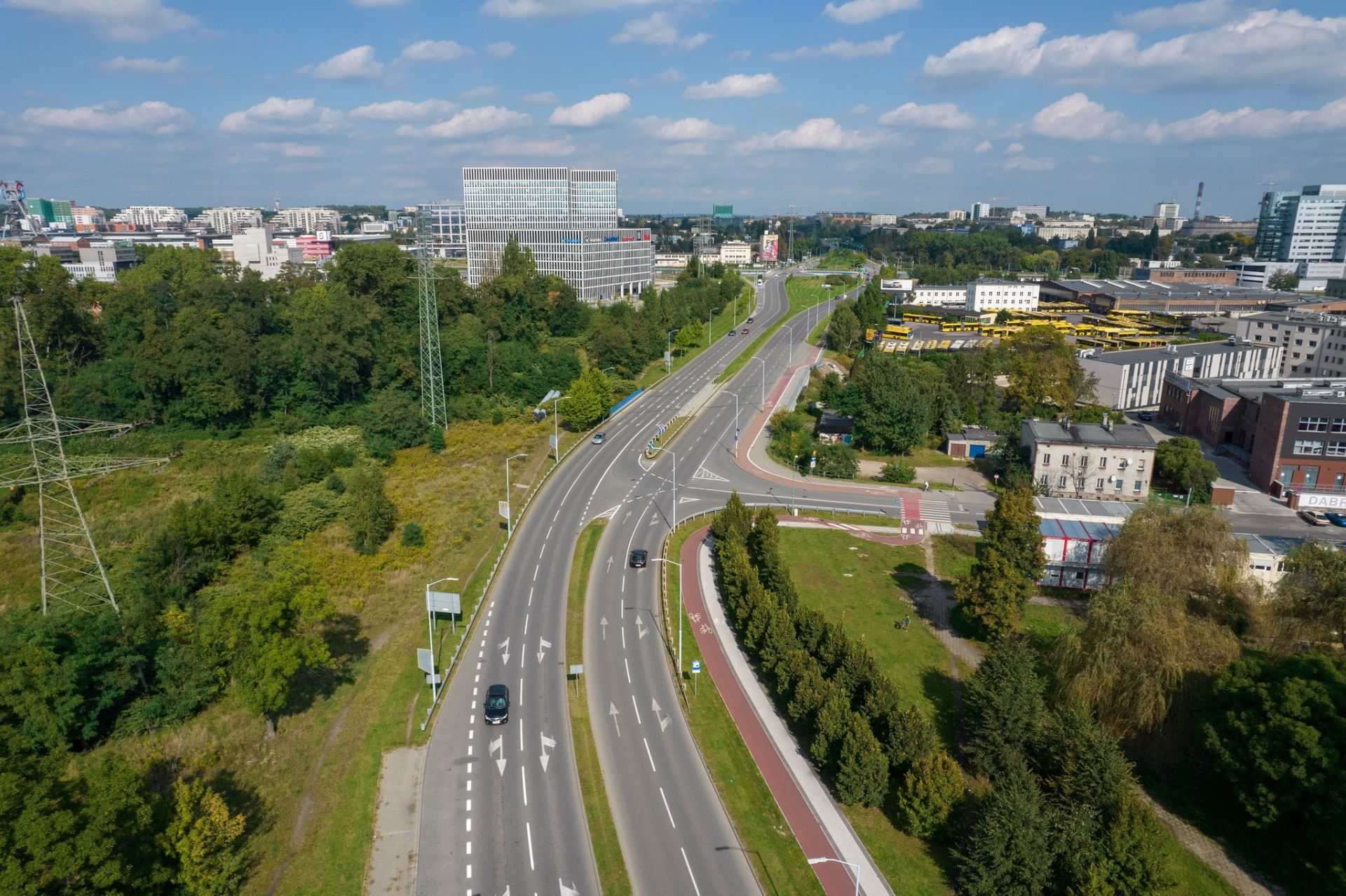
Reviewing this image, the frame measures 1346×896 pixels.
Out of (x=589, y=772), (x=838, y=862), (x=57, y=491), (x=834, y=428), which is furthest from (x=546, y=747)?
(x=834, y=428)

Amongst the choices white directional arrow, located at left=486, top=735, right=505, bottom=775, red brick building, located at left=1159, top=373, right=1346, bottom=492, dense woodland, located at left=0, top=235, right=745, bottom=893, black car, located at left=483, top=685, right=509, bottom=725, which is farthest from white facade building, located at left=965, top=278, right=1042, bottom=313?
white directional arrow, located at left=486, top=735, right=505, bottom=775

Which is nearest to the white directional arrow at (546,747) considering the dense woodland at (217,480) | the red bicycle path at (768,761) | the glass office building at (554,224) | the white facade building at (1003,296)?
the red bicycle path at (768,761)

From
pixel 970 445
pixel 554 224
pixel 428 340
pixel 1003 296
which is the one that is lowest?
pixel 970 445

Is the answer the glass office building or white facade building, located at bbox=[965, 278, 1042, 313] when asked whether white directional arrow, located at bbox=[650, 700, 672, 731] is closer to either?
the glass office building

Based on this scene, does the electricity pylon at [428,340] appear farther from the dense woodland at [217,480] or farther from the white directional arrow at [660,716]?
the white directional arrow at [660,716]

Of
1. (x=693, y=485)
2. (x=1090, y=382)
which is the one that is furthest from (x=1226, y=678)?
(x=1090, y=382)

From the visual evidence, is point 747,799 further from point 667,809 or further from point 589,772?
point 589,772

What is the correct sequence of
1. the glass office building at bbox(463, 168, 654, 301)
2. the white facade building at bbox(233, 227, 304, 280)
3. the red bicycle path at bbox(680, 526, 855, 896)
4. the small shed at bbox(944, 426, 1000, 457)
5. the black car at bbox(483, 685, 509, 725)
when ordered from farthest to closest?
the white facade building at bbox(233, 227, 304, 280) < the glass office building at bbox(463, 168, 654, 301) < the small shed at bbox(944, 426, 1000, 457) < the black car at bbox(483, 685, 509, 725) < the red bicycle path at bbox(680, 526, 855, 896)
